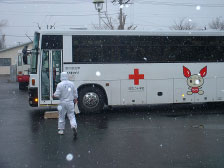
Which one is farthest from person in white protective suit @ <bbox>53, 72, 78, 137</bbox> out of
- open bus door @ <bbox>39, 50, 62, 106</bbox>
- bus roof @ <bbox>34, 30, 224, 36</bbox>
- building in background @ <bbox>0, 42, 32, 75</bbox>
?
building in background @ <bbox>0, 42, 32, 75</bbox>

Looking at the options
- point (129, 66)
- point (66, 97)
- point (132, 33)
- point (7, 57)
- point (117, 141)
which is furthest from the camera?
point (7, 57)

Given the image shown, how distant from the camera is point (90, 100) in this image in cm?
1368

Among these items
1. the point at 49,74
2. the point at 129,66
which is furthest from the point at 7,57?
the point at 129,66

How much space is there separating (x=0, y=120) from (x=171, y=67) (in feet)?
23.2

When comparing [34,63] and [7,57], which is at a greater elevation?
[7,57]

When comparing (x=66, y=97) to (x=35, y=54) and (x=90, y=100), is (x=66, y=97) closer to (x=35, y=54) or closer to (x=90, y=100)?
(x=90, y=100)

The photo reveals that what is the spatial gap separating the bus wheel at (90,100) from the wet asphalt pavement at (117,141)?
36 centimetres

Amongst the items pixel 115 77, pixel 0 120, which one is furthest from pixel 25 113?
pixel 115 77

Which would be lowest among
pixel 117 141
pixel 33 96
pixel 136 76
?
pixel 117 141

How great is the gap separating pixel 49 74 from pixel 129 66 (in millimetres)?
3209

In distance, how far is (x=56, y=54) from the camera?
13570 millimetres

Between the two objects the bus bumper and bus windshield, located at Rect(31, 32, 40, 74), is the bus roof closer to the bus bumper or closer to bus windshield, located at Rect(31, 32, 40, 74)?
bus windshield, located at Rect(31, 32, 40, 74)

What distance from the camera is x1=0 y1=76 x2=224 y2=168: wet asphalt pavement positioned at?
274 inches

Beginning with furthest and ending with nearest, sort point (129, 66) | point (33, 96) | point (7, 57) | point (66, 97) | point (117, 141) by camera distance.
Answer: point (7, 57) → point (129, 66) → point (33, 96) → point (66, 97) → point (117, 141)
